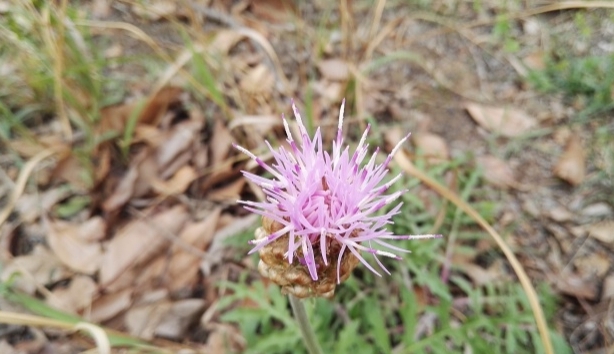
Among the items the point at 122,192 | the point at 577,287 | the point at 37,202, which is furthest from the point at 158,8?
the point at 577,287

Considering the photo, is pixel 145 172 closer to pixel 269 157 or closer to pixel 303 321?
pixel 269 157

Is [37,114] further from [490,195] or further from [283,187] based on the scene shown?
[490,195]

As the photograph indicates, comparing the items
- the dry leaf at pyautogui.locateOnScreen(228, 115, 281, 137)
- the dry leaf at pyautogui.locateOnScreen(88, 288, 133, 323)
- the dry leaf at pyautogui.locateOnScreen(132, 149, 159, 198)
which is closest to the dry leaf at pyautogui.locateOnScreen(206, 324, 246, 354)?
the dry leaf at pyautogui.locateOnScreen(88, 288, 133, 323)

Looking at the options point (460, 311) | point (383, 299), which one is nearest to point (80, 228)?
point (383, 299)

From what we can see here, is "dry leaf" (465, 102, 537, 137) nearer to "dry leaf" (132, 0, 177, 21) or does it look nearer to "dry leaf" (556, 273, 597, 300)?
"dry leaf" (556, 273, 597, 300)

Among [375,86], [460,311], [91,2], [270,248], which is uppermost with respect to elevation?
[91,2]

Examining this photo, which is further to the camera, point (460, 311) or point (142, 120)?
point (142, 120)
